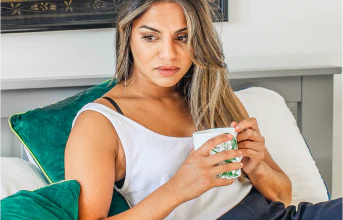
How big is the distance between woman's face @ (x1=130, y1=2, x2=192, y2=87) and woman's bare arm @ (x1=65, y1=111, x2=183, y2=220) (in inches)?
8.3

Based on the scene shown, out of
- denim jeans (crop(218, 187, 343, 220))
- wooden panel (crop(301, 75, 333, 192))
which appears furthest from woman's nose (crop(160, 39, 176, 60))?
wooden panel (crop(301, 75, 333, 192))

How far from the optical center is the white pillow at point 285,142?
1.66 metres

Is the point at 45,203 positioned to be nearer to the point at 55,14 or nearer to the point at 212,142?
the point at 212,142

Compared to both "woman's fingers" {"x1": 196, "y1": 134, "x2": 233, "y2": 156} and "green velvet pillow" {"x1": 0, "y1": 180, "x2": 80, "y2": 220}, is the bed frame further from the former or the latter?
"woman's fingers" {"x1": 196, "y1": 134, "x2": 233, "y2": 156}

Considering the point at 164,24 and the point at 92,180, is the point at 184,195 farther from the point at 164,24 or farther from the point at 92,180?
the point at 164,24

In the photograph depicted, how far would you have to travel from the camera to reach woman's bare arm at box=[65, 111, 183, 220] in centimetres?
118

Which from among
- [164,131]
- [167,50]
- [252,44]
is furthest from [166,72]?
[252,44]

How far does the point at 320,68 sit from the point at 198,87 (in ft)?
1.89

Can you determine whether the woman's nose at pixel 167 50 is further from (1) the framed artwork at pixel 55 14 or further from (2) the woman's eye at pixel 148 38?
(1) the framed artwork at pixel 55 14

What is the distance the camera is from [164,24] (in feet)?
4.23

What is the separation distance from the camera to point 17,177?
1.43 metres

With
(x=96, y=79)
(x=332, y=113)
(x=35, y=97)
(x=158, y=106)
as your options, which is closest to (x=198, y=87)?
(x=158, y=106)

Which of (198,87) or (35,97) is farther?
(35,97)

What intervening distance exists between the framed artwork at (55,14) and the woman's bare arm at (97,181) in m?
0.57
